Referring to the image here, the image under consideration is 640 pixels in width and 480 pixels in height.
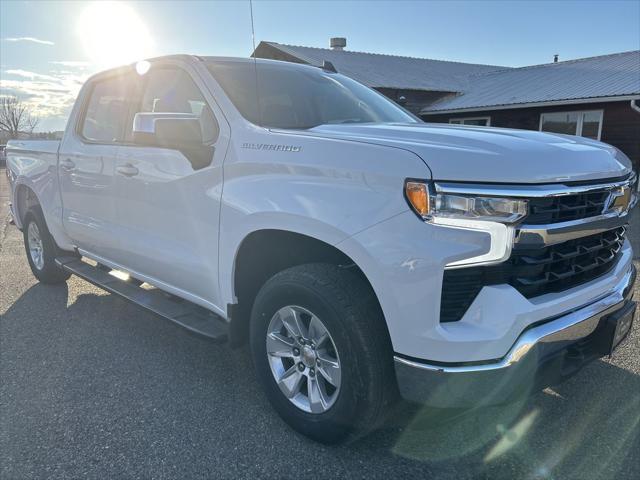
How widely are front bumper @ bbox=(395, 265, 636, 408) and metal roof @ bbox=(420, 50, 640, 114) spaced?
1301 cm

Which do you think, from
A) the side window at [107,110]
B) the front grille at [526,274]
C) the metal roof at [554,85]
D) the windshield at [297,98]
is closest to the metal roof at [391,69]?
the metal roof at [554,85]

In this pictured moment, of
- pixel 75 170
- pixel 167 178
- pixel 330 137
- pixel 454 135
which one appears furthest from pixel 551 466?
pixel 75 170

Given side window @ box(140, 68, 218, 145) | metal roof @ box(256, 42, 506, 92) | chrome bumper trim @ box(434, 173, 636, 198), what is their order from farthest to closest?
metal roof @ box(256, 42, 506, 92) < side window @ box(140, 68, 218, 145) < chrome bumper trim @ box(434, 173, 636, 198)

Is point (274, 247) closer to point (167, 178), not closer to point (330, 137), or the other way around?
point (330, 137)

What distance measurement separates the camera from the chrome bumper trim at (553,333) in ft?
6.50

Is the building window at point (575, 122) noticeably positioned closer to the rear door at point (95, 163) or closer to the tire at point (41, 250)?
the rear door at point (95, 163)

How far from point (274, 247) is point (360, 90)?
174 cm

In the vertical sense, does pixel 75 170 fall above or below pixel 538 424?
above

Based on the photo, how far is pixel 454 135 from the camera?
2309 millimetres

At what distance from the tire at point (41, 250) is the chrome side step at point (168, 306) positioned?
0.94m

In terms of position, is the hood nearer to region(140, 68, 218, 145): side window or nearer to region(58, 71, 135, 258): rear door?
region(140, 68, 218, 145): side window

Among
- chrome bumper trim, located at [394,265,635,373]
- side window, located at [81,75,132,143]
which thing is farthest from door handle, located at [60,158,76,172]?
chrome bumper trim, located at [394,265,635,373]

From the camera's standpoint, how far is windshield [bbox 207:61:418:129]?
3039mm

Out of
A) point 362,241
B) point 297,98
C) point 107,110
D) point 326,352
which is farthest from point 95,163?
point 362,241
